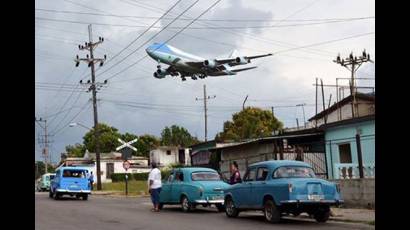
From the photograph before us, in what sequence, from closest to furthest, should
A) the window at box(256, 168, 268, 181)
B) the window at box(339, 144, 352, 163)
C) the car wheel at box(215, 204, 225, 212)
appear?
the window at box(256, 168, 268, 181) < the car wheel at box(215, 204, 225, 212) < the window at box(339, 144, 352, 163)

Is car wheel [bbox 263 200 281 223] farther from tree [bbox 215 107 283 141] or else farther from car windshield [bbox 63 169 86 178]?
tree [bbox 215 107 283 141]

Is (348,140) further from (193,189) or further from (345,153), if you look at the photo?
→ (193,189)

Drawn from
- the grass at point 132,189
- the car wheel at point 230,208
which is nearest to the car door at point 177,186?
the car wheel at point 230,208

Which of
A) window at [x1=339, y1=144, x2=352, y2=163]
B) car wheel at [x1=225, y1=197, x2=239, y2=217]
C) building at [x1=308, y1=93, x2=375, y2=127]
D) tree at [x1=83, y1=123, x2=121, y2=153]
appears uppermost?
tree at [x1=83, y1=123, x2=121, y2=153]

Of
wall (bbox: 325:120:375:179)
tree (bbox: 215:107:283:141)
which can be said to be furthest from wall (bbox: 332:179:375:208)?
tree (bbox: 215:107:283:141)

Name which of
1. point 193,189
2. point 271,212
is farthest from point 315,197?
point 193,189

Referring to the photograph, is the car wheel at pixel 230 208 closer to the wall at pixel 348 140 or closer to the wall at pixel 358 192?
the wall at pixel 358 192

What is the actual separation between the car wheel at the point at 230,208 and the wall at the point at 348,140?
633 centimetres

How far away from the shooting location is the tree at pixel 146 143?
393 ft

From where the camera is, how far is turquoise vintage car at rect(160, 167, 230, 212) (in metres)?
19.0

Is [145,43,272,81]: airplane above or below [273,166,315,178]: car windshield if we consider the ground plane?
above
